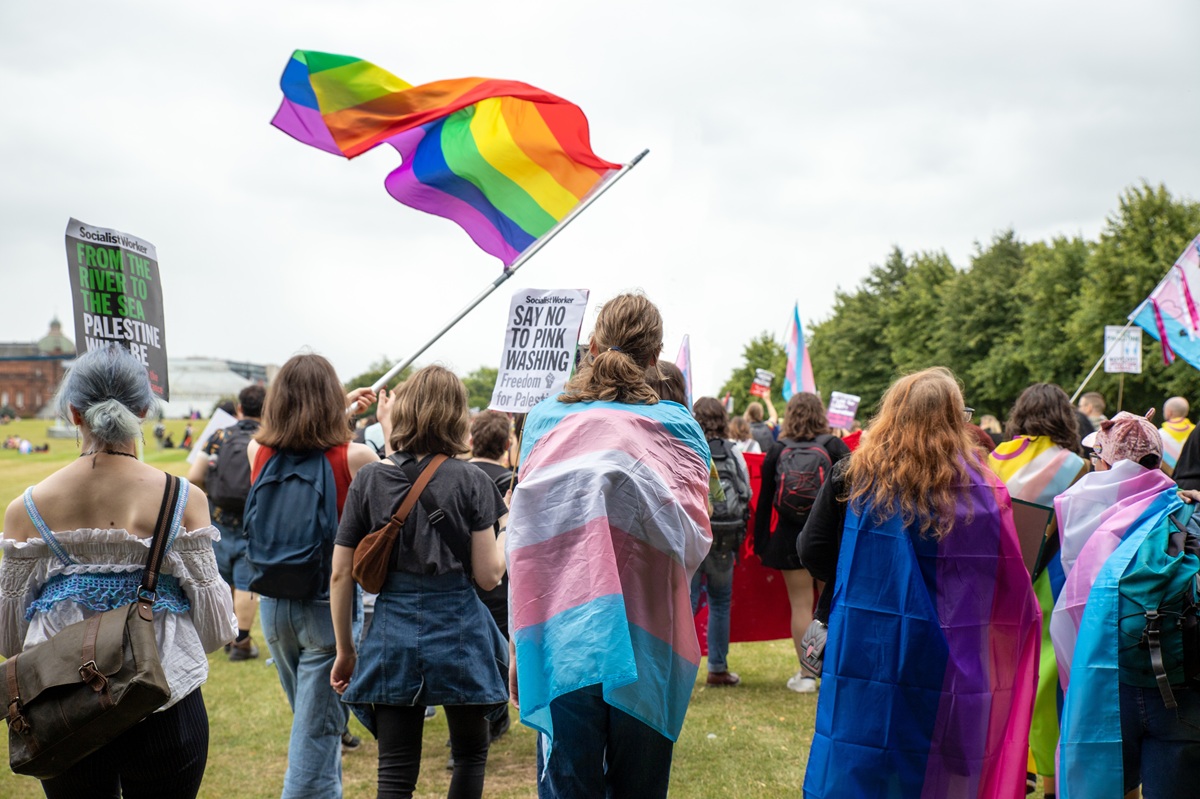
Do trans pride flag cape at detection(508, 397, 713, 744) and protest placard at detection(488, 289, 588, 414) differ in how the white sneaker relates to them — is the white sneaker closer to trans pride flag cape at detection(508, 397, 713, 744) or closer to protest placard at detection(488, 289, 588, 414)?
protest placard at detection(488, 289, 588, 414)

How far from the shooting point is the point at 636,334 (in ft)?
11.2

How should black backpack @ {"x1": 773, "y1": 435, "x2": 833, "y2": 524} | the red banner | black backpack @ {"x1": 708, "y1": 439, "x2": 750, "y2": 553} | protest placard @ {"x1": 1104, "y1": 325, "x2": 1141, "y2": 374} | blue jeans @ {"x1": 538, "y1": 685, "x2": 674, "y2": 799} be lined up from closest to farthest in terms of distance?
blue jeans @ {"x1": 538, "y1": 685, "x2": 674, "y2": 799} < black backpack @ {"x1": 773, "y1": 435, "x2": 833, "y2": 524} < black backpack @ {"x1": 708, "y1": 439, "x2": 750, "y2": 553} < the red banner < protest placard @ {"x1": 1104, "y1": 325, "x2": 1141, "y2": 374}

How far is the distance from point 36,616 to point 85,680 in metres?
0.39

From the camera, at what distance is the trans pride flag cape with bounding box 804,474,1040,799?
3520mm

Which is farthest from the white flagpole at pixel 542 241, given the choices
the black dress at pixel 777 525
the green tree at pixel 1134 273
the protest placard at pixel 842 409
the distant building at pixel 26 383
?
the distant building at pixel 26 383

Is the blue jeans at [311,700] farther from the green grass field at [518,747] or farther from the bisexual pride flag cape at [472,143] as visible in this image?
the bisexual pride flag cape at [472,143]

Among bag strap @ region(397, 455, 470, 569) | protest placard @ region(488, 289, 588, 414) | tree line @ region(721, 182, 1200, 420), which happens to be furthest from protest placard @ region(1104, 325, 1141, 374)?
bag strap @ region(397, 455, 470, 569)

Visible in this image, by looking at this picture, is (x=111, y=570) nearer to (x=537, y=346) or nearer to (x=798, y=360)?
(x=537, y=346)

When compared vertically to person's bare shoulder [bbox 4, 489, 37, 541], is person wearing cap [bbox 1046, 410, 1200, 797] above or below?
below

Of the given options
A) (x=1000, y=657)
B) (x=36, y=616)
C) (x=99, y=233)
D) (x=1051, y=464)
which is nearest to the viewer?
(x=36, y=616)

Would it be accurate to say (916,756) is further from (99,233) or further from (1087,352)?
(1087,352)

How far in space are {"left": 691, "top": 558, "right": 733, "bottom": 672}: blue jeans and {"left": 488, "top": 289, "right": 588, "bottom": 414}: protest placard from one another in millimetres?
2100

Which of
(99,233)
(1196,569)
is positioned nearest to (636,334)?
(1196,569)

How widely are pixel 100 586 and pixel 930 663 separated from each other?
2646 millimetres
